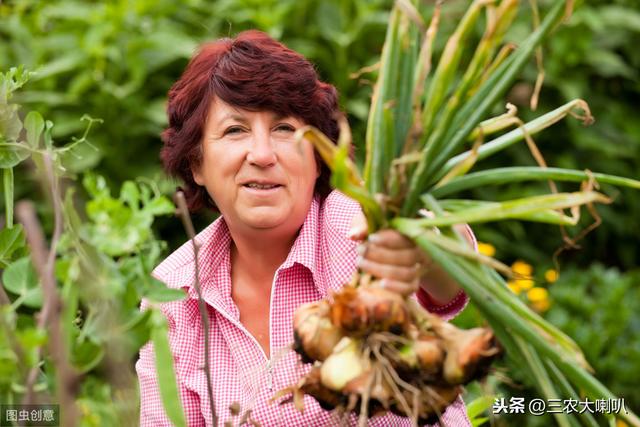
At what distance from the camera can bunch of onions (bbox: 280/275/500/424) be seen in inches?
49.8

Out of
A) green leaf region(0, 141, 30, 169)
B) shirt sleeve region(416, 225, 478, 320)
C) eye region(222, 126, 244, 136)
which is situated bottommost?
shirt sleeve region(416, 225, 478, 320)

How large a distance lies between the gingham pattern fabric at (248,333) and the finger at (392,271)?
0.56 meters

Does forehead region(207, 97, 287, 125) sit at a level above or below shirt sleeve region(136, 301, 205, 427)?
above

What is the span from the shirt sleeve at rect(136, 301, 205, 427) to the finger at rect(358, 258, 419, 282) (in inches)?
28.6

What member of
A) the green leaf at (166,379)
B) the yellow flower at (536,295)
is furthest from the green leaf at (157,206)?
the yellow flower at (536,295)

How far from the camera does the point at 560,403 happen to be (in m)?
1.22

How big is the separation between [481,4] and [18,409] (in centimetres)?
76

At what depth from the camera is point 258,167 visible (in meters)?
1.85

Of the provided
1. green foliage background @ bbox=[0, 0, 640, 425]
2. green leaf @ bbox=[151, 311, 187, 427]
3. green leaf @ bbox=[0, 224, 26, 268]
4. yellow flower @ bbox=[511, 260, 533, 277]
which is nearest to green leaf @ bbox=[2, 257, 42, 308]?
green leaf @ bbox=[151, 311, 187, 427]

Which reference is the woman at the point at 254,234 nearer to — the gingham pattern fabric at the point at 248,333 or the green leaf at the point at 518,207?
the gingham pattern fabric at the point at 248,333

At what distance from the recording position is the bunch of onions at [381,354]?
1.27 metres

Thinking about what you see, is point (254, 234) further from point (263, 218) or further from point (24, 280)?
point (24, 280)

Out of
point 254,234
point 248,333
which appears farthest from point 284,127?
point 248,333

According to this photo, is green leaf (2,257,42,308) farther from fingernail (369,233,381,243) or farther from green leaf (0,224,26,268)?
fingernail (369,233,381,243)
